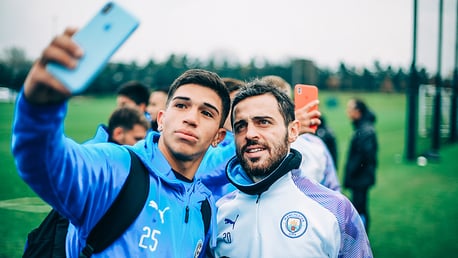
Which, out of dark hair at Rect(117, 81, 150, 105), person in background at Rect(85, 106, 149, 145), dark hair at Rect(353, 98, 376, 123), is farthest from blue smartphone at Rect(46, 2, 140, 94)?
dark hair at Rect(353, 98, 376, 123)

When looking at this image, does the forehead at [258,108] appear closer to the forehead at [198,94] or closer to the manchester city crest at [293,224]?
the forehead at [198,94]

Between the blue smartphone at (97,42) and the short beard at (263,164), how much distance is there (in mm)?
1222

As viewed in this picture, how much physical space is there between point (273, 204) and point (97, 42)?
1.45 m

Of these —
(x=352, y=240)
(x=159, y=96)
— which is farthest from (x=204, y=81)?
(x=159, y=96)

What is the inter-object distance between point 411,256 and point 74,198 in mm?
5869

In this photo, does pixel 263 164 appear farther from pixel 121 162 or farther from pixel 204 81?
pixel 121 162

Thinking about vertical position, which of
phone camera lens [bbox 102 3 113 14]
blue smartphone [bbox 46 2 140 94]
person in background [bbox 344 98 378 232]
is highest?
phone camera lens [bbox 102 3 113 14]

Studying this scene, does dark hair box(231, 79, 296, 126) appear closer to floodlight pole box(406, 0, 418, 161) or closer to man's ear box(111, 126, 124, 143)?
man's ear box(111, 126, 124, 143)

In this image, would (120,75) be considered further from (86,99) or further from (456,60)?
(456,60)

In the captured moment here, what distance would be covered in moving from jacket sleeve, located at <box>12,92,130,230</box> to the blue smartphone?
0.47 feet

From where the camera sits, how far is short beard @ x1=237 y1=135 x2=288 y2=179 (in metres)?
2.21

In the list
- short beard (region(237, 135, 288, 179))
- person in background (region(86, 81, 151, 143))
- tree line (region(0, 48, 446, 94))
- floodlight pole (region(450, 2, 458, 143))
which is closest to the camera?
short beard (region(237, 135, 288, 179))

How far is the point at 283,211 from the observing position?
86.0 inches

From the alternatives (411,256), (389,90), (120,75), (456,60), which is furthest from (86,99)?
(411,256)
